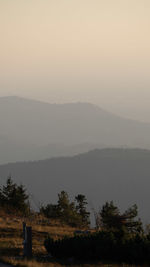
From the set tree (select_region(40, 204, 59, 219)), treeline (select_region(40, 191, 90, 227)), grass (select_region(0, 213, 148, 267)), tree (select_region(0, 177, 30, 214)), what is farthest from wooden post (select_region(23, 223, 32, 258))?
tree (select_region(40, 204, 59, 219))

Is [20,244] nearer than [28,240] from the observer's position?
No

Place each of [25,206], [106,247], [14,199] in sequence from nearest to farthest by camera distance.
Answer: [106,247], [25,206], [14,199]

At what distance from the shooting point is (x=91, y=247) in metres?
22.4

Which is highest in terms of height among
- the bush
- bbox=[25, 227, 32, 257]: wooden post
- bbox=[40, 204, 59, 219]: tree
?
bbox=[40, 204, 59, 219]: tree

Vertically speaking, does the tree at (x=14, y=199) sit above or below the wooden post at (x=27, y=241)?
above

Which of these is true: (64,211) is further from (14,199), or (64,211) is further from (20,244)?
(20,244)

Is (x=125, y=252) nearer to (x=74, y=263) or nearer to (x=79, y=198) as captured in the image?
(x=74, y=263)

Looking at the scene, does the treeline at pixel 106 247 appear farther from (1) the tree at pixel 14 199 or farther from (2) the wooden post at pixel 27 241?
(1) the tree at pixel 14 199

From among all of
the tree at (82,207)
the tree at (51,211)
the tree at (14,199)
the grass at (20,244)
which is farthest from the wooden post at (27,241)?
the tree at (82,207)

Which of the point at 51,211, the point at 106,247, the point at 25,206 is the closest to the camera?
the point at 106,247

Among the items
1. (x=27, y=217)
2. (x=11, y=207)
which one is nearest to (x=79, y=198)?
(x=11, y=207)

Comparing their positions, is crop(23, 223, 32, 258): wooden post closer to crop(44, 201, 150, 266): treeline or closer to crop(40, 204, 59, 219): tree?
crop(44, 201, 150, 266): treeline

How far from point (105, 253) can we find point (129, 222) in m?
6.75

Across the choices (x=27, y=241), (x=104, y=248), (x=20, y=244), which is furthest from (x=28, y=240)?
(x=20, y=244)
